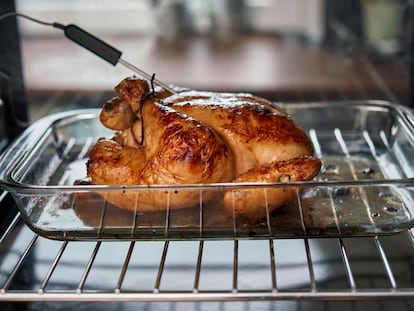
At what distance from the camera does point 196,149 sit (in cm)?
99

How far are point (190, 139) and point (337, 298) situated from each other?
1.04ft

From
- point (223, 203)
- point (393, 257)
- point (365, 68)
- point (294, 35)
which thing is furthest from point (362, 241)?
point (294, 35)

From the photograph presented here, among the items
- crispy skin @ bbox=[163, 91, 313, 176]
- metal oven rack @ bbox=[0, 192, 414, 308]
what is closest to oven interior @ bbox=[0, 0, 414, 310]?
metal oven rack @ bbox=[0, 192, 414, 308]

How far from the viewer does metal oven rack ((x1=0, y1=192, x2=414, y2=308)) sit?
0.91 meters

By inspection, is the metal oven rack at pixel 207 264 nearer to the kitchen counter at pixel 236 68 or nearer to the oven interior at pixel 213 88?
the oven interior at pixel 213 88

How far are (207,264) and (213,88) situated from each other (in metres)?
1.16

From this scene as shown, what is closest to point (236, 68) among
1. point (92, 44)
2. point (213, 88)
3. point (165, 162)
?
point (213, 88)

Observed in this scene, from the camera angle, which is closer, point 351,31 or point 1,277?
point 1,277

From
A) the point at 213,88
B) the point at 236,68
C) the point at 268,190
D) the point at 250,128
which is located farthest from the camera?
the point at 236,68

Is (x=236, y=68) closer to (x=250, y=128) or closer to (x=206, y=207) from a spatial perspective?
(x=250, y=128)

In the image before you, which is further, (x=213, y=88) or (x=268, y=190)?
(x=213, y=88)

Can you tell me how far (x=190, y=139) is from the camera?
0.99 m

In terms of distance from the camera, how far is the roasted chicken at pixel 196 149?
3.21ft

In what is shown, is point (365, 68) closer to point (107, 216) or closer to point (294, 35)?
point (294, 35)
